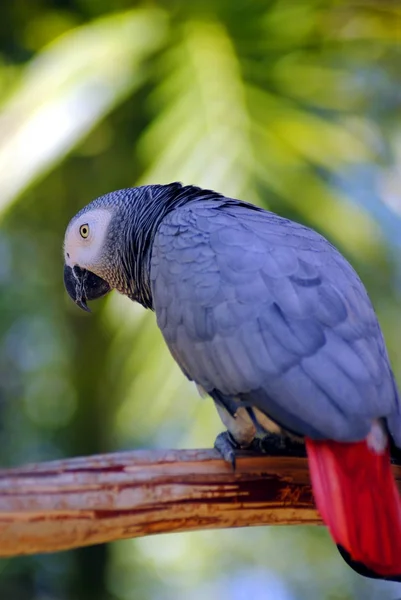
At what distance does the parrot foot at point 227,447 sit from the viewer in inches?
31.3

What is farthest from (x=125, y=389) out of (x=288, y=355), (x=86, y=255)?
(x=288, y=355)

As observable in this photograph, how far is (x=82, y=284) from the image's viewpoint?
45.4 inches

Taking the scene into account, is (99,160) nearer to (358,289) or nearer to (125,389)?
(125,389)

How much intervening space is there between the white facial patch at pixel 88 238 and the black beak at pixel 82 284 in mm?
23

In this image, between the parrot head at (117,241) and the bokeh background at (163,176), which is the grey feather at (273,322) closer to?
the parrot head at (117,241)

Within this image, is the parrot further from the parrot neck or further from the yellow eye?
the yellow eye

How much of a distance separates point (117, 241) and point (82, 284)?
154mm

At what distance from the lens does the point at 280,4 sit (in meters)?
1.68

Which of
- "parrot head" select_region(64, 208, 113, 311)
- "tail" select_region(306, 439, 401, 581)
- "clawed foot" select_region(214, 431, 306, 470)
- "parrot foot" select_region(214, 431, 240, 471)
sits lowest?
"clawed foot" select_region(214, 431, 306, 470)

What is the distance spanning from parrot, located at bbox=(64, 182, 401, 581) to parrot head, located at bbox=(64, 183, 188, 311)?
0.10 ft

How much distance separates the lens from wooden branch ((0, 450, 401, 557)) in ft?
2.23

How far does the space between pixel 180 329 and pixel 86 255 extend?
353 mm

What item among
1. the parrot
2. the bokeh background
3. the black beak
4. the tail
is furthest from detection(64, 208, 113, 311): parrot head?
the tail

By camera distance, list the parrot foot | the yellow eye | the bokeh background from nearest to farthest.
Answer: the parrot foot → the yellow eye → the bokeh background
